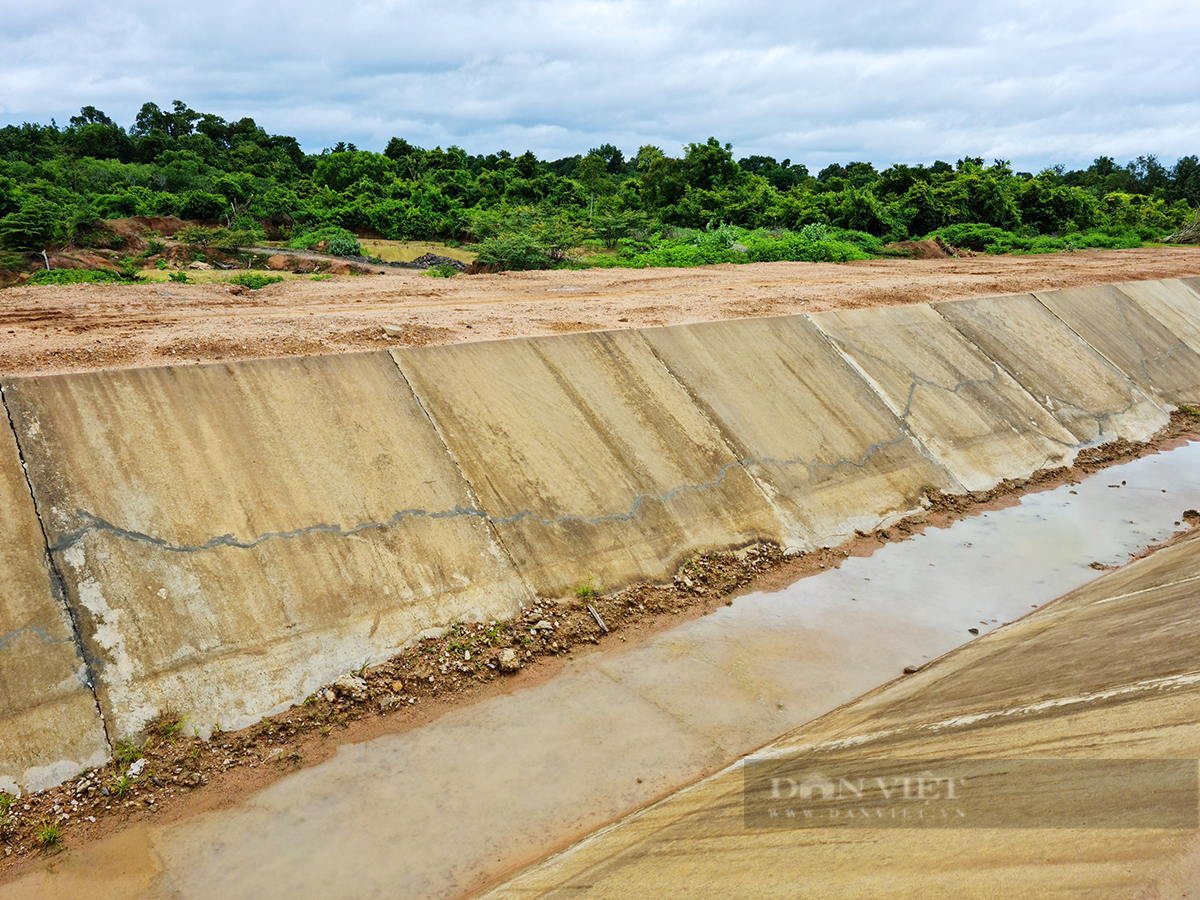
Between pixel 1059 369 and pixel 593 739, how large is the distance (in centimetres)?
890

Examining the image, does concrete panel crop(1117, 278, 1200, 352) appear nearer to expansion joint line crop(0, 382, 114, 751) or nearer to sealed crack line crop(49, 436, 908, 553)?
sealed crack line crop(49, 436, 908, 553)

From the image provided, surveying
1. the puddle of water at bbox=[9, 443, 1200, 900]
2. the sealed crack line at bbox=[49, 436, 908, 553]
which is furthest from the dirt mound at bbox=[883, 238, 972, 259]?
the puddle of water at bbox=[9, 443, 1200, 900]

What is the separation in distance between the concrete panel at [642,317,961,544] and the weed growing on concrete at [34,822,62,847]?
16.8 ft

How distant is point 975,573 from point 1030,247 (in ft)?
71.4

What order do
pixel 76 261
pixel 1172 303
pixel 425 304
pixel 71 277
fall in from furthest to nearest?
pixel 76 261 → pixel 71 277 → pixel 1172 303 → pixel 425 304

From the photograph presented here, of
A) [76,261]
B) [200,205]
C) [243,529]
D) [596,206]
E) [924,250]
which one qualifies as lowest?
[243,529]

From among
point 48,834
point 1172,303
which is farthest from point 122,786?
point 1172,303

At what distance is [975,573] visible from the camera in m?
6.01

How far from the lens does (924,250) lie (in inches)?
893

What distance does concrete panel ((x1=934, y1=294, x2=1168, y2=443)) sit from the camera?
30.2 feet

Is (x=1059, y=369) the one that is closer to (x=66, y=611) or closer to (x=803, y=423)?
(x=803, y=423)

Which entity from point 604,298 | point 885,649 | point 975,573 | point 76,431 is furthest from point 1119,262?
point 76,431

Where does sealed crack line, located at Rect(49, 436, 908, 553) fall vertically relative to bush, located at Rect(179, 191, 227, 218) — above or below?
below

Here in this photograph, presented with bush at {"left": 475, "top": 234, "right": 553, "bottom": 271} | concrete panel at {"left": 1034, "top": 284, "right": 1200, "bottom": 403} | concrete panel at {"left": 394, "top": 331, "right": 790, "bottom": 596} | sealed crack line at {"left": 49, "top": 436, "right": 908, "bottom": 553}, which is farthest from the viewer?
bush at {"left": 475, "top": 234, "right": 553, "bottom": 271}
